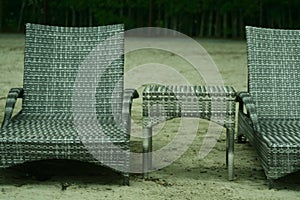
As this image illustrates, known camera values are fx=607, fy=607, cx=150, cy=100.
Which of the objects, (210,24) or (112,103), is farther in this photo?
(210,24)

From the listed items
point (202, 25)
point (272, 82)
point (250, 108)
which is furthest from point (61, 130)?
point (202, 25)

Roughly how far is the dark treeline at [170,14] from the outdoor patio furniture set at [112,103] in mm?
8354

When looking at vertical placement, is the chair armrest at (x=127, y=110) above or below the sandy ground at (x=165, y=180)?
above

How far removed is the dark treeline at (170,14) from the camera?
1309 cm

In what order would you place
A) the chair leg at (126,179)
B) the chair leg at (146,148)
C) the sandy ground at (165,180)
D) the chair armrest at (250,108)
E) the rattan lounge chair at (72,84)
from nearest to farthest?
the sandy ground at (165,180), the chair leg at (126,179), the chair leg at (146,148), the chair armrest at (250,108), the rattan lounge chair at (72,84)

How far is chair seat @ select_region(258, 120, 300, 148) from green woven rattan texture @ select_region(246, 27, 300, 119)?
10 centimetres

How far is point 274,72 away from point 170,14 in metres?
8.67

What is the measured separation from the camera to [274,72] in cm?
474

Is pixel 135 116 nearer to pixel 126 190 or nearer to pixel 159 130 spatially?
pixel 159 130

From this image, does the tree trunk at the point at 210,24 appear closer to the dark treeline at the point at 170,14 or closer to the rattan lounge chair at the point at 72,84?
the dark treeline at the point at 170,14

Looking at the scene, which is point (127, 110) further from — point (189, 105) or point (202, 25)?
point (202, 25)

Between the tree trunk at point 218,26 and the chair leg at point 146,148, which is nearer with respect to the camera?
the chair leg at point 146,148

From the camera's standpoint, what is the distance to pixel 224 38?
13.2m

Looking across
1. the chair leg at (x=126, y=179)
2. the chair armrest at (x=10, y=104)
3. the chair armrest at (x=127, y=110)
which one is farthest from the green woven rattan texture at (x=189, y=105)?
the chair armrest at (x=10, y=104)
